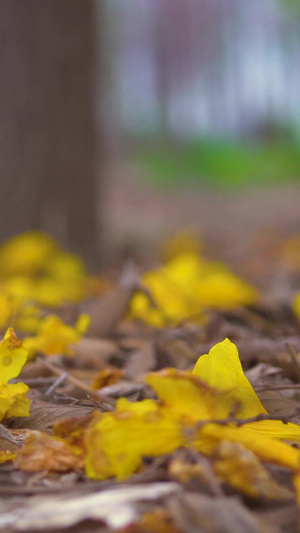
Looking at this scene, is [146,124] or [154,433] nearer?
[154,433]

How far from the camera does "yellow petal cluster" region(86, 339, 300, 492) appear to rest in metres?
0.75

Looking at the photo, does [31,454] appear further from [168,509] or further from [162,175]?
[162,175]

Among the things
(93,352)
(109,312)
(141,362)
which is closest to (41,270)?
(109,312)

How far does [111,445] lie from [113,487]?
0.05 meters

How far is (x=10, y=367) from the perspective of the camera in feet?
3.06

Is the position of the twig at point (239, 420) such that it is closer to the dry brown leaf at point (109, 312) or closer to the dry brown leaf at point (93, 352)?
the dry brown leaf at point (93, 352)

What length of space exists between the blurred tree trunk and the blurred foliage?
20.9 feet

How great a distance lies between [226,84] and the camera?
16.2 meters

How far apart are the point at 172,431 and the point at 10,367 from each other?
0.89ft

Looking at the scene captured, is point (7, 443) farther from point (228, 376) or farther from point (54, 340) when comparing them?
point (54, 340)

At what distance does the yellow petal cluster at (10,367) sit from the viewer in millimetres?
928

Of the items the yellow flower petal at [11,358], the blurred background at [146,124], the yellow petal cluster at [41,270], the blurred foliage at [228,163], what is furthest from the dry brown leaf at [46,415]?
the blurred foliage at [228,163]

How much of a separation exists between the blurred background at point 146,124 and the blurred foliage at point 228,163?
44 millimetres

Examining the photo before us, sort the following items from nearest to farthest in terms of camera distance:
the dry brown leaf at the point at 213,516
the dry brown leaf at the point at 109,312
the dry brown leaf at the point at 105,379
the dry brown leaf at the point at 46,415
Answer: the dry brown leaf at the point at 213,516
the dry brown leaf at the point at 46,415
the dry brown leaf at the point at 105,379
the dry brown leaf at the point at 109,312
